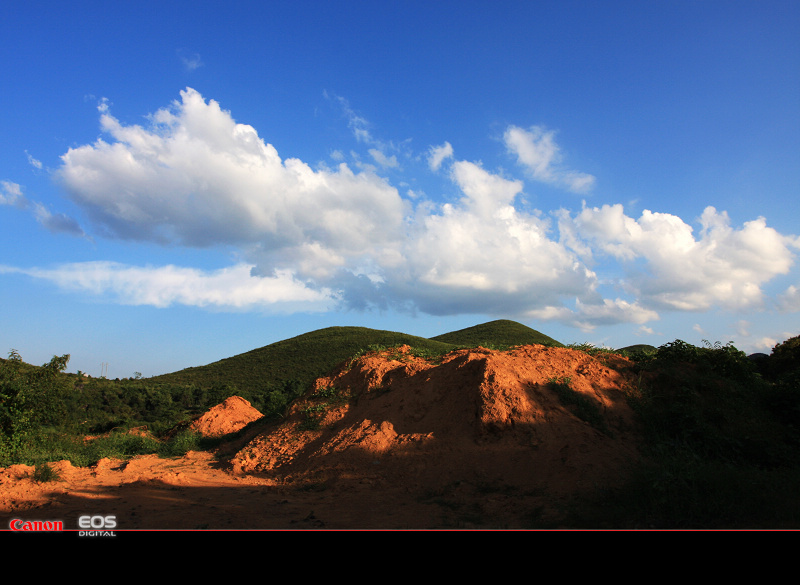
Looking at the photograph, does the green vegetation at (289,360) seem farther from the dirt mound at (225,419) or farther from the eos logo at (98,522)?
the eos logo at (98,522)

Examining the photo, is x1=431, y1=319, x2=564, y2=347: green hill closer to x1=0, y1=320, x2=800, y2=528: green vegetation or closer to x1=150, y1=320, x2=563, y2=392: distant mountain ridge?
x1=150, y1=320, x2=563, y2=392: distant mountain ridge

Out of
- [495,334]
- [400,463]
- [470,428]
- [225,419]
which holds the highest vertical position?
[495,334]

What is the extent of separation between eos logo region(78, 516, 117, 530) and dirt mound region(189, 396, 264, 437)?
911cm

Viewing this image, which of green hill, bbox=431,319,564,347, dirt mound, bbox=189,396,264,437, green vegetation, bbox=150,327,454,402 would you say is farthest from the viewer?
green hill, bbox=431,319,564,347

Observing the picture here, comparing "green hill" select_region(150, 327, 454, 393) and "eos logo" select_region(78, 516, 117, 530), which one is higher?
"green hill" select_region(150, 327, 454, 393)

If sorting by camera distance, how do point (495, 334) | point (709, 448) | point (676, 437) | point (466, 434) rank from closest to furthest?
1. point (709, 448)
2. point (676, 437)
3. point (466, 434)
4. point (495, 334)

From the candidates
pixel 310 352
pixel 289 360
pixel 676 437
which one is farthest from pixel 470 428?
pixel 310 352

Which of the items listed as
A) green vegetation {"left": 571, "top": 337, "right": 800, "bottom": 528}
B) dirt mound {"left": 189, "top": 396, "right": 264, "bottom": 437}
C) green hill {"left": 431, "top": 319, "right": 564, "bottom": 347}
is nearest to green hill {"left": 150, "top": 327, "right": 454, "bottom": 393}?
green hill {"left": 431, "top": 319, "right": 564, "bottom": 347}

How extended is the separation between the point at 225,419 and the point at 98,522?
10.4 m

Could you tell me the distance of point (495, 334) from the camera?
62.3 meters

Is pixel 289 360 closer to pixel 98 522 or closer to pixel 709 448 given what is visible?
pixel 98 522

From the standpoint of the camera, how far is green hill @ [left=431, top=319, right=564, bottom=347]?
190ft
